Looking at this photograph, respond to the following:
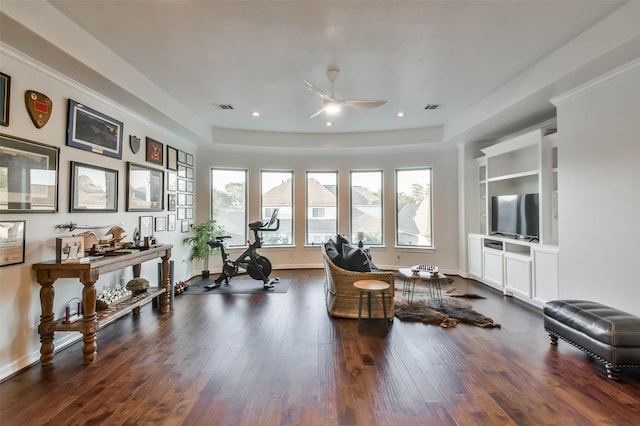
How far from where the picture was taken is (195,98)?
447 centimetres

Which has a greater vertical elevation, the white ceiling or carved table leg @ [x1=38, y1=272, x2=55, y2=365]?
the white ceiling

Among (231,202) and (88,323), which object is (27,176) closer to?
(88,323)

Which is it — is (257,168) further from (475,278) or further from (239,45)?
(475,278)

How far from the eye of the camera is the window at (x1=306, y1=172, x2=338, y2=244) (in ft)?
23.7

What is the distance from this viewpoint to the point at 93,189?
135 inches

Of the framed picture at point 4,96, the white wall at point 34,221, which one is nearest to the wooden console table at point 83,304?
the white wall at point 34,221

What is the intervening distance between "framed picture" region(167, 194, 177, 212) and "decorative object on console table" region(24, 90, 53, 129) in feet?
8.07

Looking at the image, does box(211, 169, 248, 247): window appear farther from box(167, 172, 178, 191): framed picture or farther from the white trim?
A: the white trim

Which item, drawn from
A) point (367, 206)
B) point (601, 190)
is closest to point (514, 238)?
point (601, 190)

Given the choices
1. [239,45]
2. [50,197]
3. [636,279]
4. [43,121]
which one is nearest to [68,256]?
[50,197]

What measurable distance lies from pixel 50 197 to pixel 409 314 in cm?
446

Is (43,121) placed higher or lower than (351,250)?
higher

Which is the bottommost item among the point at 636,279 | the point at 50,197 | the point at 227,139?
the point at 636,279

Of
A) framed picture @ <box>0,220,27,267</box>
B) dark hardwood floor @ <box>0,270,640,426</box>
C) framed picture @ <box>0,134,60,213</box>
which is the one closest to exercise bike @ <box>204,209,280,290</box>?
dark hardwood floor @ <box>0,270,640,426</box>
